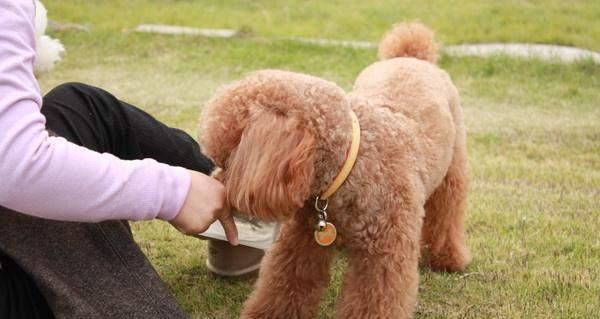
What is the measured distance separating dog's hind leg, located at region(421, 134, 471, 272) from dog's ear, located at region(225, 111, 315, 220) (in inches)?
44.5

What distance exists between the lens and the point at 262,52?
662 centimetres

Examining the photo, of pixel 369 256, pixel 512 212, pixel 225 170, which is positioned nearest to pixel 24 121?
pixel 225 170

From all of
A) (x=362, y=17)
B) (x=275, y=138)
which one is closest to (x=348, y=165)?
(x=275, y=138)

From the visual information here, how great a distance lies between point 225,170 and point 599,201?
86.2 inches

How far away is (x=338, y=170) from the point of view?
1780 mm

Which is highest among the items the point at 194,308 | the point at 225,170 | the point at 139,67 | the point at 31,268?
the point at 225,170

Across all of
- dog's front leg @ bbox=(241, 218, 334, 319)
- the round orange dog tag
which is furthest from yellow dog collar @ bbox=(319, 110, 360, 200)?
dog's front leg @ bbox=(241, 218, 334, 319)

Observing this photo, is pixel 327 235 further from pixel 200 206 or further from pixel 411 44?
pixel 411 44

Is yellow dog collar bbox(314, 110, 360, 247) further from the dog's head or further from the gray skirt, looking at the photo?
the gray skirt

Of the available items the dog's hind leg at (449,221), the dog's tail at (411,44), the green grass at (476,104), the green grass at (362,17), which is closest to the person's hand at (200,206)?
the green grass at (476,104)

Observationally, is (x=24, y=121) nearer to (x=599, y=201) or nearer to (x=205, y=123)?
(x=205, y=123)

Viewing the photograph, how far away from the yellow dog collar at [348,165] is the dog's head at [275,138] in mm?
19

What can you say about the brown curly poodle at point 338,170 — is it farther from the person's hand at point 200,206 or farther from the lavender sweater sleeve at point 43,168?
the lavender sweater sleeve at point 43,168

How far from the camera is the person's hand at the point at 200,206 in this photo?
1.47 metres
